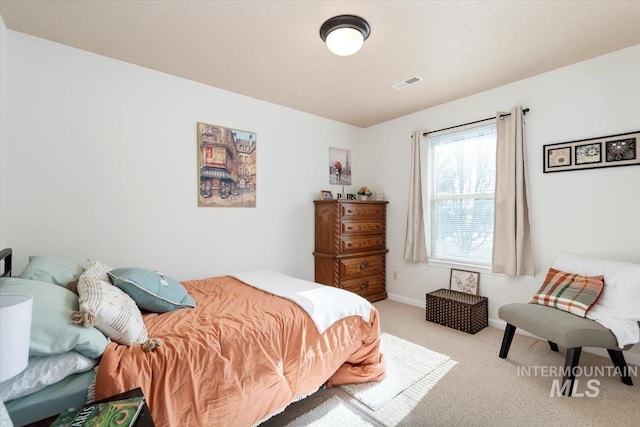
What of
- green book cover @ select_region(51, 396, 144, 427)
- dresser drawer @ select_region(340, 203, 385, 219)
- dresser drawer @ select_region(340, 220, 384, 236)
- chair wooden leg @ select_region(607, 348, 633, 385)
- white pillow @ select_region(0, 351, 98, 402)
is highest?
dresser drawer @ select_region(340, 203, 385, 219)

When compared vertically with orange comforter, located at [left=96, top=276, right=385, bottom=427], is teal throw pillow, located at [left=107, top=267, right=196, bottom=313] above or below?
above

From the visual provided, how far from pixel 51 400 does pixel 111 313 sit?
1.26 ft

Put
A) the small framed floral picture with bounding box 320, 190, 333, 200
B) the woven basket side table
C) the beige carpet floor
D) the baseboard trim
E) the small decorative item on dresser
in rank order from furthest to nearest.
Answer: the small decorative item on dresser
the small framed floral picture with bounding box 320, 190, 333, 200
the woven basket side table
the baseboard trim
the beige carpet floor

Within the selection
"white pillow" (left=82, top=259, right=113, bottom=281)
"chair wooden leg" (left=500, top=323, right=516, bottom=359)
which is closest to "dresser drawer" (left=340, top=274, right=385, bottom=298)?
"chair wooden leg" (left=500, top=323, right=516, bottom=359)

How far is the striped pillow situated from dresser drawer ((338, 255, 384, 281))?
6.16 feet

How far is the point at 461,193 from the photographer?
3.50 m

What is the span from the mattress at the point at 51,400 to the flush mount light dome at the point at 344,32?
230cm

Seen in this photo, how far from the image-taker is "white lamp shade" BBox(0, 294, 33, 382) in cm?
80

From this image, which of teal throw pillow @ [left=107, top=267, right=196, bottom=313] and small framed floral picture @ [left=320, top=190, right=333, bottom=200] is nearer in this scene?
teal throw pillow @ [left=107, top=267, right=196, bottom=313]

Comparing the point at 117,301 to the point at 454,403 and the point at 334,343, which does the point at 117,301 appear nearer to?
the point at 334,343

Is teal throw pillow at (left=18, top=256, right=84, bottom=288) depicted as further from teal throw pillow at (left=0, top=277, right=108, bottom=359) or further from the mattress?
the mattress

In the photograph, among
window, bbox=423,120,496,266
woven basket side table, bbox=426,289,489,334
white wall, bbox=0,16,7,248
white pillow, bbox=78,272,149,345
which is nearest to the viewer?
white pillow, bbox=78,272,149,345

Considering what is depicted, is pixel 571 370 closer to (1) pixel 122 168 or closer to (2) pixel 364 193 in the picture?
(2) pixel 364 193

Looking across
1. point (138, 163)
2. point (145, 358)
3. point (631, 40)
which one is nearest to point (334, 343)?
point (145, 358)
